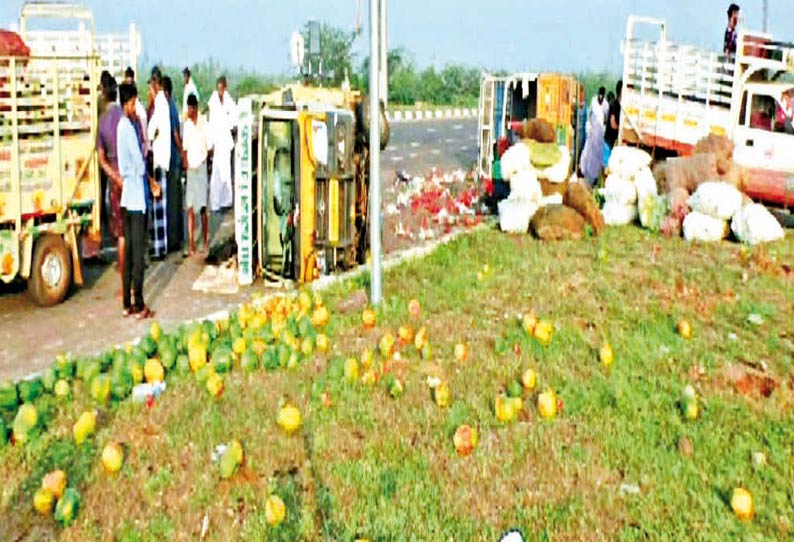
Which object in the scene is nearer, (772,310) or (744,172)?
(772,310)

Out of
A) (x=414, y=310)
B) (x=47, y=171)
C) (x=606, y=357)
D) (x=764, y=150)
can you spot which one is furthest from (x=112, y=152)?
(x=764, y=150)

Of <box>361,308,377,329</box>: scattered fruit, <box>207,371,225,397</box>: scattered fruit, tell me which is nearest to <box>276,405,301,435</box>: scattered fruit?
<box>207,371,225,397</box>: scattered fruit

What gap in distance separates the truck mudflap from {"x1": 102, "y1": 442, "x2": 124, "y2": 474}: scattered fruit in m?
9.82

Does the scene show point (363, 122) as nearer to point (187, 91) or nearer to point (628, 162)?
point (187, 91)

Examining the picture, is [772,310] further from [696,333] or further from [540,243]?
[540,243]

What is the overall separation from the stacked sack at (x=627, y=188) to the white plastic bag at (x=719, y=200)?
0.99 meters

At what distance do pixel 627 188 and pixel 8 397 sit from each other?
8.73 meters

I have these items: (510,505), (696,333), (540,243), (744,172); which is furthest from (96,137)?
(744,172)

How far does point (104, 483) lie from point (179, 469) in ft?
1.18

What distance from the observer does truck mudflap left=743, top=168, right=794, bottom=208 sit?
41.6 feet

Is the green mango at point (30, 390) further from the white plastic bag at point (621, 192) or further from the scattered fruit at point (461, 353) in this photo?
the white plastic bag at point (621, 192)

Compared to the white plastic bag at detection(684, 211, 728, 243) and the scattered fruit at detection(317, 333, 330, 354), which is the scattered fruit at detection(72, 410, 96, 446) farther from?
the white plastic bag at detection(684, 211, 728, 243)

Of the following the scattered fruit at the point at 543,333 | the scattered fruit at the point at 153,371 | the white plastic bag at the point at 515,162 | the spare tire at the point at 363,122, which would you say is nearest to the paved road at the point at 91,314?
the scattered fruit at the point at 153,371

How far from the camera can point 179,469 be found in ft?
15.8
